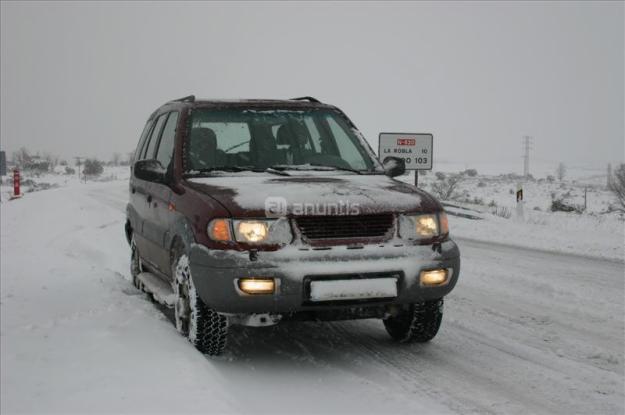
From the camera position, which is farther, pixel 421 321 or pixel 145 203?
pixel 145 203

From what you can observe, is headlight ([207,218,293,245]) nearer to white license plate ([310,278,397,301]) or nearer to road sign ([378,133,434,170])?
white license plate ([310,278,397,301])

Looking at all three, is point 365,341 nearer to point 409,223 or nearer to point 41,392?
point 409,223

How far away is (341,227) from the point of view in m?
4.21

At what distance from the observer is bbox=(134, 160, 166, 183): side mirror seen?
522 cm

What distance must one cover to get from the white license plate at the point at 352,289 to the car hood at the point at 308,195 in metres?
0.43

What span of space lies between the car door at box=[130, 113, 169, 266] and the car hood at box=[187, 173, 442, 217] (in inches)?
49.6

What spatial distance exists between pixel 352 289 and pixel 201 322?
3.44 feet

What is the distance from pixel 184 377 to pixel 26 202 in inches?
673

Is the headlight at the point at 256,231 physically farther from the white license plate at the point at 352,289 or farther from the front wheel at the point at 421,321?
the front wheel at the point at 421,321

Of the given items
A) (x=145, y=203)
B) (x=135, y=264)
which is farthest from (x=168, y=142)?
(x=135, y=264)

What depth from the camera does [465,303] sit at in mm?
6691

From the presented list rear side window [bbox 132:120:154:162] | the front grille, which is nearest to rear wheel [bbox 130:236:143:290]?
rear side window [bbox 132:120:154:162]

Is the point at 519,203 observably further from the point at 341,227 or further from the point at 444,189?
the point at 444,189

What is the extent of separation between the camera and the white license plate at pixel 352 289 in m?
4.12
